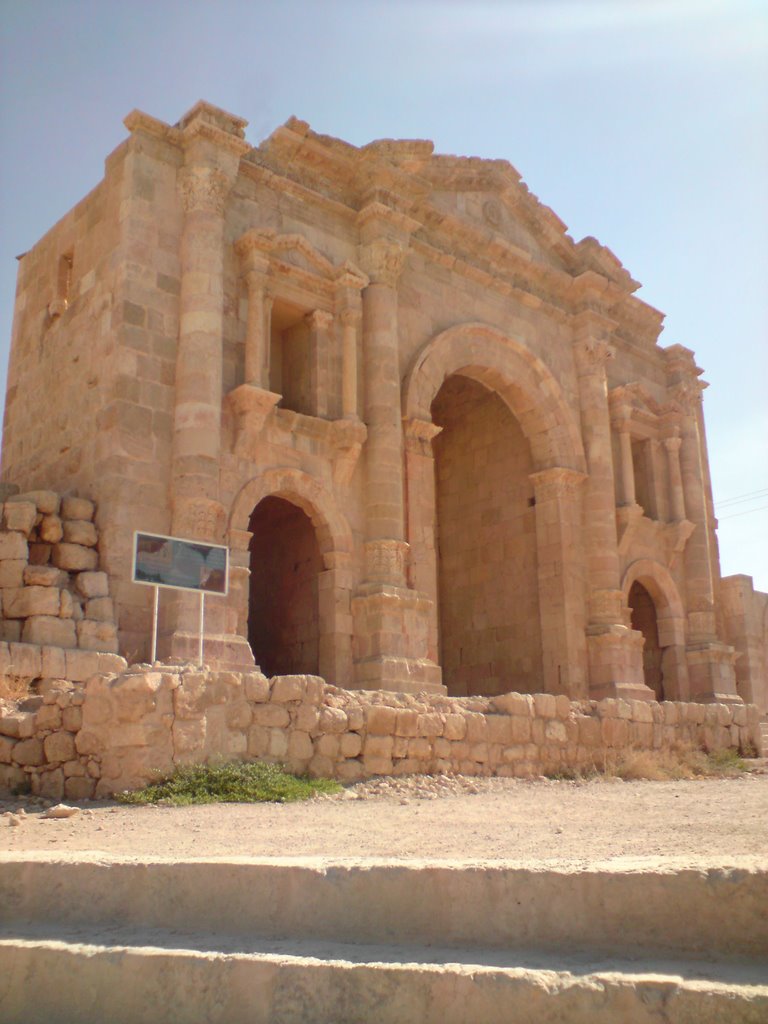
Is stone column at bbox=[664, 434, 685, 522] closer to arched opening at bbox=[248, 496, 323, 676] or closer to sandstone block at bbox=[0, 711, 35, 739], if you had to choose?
arched opening at bbox=[248, 496, 323, 676]

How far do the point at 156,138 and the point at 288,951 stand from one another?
12465 millimetres

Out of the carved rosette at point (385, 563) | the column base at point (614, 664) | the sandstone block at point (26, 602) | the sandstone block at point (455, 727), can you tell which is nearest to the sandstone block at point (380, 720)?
the sandstone block at point (455, 727)

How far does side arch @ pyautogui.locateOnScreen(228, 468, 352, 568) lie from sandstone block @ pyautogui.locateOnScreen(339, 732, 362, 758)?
4.50m

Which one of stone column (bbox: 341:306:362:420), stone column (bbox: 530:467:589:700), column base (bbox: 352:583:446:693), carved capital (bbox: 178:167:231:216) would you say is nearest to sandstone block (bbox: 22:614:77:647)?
column base (bbox: 352:583:446:693)

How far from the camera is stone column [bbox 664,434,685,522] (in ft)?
68.4

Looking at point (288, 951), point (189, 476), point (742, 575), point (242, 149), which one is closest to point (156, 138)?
point (242, 149)

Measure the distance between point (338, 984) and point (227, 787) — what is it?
221 inches

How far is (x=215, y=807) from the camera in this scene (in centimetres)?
791

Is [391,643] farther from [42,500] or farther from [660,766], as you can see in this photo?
[42,500]

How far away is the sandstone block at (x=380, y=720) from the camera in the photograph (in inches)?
400

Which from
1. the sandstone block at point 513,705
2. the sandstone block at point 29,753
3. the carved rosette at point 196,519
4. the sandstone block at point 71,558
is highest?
the carved rosette at point 196,519

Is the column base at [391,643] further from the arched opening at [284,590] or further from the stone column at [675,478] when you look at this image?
the stone column at [675,478]

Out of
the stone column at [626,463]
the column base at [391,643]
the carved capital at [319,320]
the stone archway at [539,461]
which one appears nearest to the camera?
the column base at [391,643]

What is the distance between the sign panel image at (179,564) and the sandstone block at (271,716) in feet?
5.66
